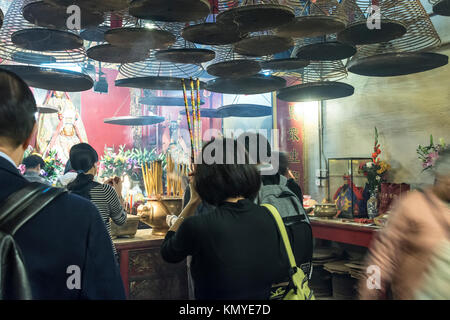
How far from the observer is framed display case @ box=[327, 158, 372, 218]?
408 cm

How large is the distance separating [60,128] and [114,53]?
6.06 metres

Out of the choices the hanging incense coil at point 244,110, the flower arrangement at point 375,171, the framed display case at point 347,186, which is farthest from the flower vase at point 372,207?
the hanging incense coil at point 244,110

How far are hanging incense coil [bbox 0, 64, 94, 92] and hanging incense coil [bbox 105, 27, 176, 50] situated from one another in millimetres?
454

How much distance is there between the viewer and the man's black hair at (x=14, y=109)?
866 millimetres

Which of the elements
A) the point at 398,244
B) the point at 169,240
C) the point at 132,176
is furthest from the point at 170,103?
the point at 398,244

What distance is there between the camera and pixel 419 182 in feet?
12.6

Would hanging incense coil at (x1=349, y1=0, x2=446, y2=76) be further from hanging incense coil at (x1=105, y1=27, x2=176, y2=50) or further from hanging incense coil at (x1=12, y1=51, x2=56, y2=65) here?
hanging incense coil at (x1=12, y1=51, x2=56, y2=65)

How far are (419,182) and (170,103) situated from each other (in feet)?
11.1

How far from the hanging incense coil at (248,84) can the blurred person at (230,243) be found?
5.48 feet

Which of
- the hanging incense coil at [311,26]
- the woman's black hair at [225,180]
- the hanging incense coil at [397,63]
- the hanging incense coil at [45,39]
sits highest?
the hanging incense coil at [311,26]

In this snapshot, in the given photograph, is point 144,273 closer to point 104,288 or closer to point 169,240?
point 169,240

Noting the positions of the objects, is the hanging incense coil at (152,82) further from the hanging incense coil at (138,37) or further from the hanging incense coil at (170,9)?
the hanging incense coil at (170,9)

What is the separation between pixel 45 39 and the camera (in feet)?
7.39

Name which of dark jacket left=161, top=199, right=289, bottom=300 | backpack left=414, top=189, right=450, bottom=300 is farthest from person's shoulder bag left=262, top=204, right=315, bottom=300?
backpack left=414, top=189, right=450, bottom=300
